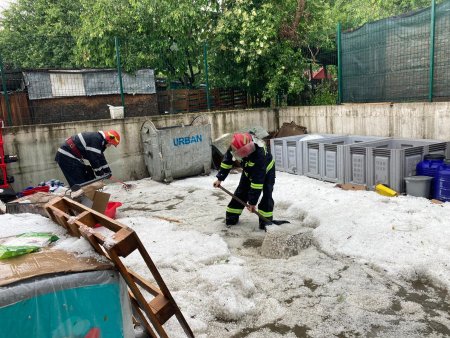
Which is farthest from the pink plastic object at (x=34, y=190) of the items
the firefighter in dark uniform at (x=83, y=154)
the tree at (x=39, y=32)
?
the tree at (x=39, y=32)

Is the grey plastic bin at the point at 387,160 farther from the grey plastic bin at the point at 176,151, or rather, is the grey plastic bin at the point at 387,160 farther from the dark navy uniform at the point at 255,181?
the grey plastic bin at the point at 176,151

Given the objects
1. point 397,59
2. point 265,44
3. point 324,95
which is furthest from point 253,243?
point 324,95

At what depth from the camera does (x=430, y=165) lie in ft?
20.2

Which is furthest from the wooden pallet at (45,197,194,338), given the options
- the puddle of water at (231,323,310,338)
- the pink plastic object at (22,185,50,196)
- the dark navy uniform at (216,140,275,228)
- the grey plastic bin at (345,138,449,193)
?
the grey plastic bin at (345,138,449,193)

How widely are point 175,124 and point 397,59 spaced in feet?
17.9

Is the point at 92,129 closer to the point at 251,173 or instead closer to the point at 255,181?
the point at 251,173

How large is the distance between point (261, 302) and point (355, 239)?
172cm

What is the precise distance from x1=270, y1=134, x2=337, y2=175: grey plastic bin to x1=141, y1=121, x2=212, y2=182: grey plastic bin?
1.70 metres

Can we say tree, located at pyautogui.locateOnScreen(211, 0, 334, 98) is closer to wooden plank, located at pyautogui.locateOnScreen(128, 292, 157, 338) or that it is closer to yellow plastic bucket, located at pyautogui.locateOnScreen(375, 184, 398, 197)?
yellow plastic bucket, located at pyautogui.locateOnScreen(375, 184, 398, 197)

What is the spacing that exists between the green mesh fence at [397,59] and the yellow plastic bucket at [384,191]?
228 cm

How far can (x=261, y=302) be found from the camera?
3.41 metres

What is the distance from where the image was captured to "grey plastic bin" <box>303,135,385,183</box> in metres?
7.43

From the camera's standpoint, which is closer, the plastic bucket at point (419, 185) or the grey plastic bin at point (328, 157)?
the plastic bucket at point (419, 185)

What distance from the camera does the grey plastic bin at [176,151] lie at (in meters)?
8.54
